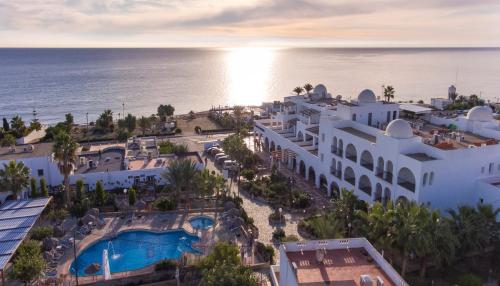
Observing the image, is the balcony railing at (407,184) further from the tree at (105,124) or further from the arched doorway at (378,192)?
the tree at (105,124)

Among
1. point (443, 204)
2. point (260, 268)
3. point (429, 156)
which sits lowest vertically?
point (260, 268)

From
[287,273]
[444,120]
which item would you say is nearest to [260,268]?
Answer: [287,273]

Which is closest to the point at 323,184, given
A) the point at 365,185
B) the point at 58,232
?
the point at 365,185

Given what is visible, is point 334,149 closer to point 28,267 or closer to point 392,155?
point 392,155

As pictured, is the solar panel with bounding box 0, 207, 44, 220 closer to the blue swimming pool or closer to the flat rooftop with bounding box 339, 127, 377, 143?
the blue swimming pool

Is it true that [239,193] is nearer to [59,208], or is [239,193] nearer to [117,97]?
[59,208]

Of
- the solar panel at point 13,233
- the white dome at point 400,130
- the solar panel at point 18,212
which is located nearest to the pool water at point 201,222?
the solar panel at point 18,212
